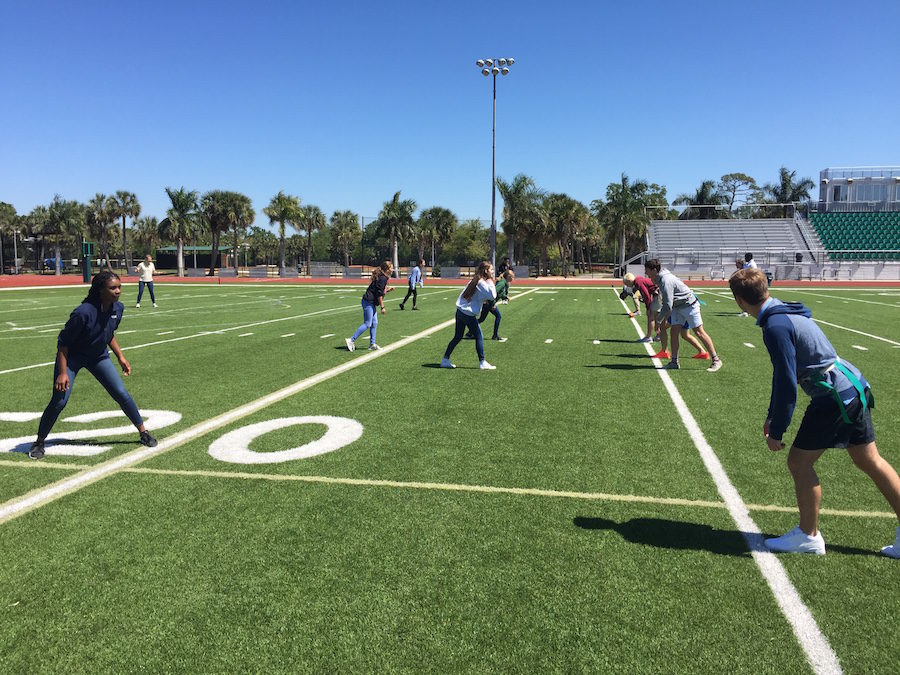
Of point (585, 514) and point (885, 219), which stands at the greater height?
point (885, 219)

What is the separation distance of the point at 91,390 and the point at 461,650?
7.47 m

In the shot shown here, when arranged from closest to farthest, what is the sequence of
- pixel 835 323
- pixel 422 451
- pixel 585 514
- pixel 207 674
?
pixel 207 674 < pixel 585 514 < pixel 422 451 < pixel 835 323

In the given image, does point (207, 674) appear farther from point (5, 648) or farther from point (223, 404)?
point (223, 404)

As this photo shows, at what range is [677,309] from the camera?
9859 mm

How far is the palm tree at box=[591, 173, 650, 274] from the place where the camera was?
66.5 meters

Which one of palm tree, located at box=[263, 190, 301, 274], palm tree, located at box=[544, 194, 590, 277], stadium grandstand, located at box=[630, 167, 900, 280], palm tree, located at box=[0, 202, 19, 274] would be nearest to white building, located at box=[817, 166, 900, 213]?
stadium grandstand, located at box=[630, 167, 900, 280]

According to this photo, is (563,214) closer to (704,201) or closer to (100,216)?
(704,201)

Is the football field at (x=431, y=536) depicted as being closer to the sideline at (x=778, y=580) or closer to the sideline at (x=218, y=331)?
the sideline at (x=778, y=580)

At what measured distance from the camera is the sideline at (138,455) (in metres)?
4.27

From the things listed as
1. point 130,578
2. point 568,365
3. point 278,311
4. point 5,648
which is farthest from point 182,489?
point 278,311

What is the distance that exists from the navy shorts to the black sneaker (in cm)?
594

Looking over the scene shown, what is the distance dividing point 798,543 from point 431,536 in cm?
220

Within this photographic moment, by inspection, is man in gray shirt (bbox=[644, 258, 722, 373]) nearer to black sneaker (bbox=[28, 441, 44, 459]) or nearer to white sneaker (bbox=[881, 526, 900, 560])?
white sneaker (bbox=[881, 526, 900, 560])

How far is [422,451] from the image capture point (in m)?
5.42
